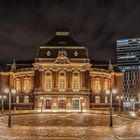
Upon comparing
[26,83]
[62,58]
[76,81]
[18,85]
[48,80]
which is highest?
[62,58]

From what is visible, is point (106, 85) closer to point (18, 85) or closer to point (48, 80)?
point (48, 80)

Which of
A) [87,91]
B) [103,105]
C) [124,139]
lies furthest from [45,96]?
[124,139]

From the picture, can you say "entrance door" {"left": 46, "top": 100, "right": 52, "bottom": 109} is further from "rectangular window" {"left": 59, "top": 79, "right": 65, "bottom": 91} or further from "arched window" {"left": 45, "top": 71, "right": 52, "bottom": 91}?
"rectangular window" {"left": 59, "top": 79, "right": 65, "bottom": 91}

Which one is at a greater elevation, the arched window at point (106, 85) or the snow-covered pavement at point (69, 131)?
the arched window at point (106, 85)

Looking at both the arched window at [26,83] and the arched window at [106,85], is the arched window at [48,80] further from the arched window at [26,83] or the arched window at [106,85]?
the arched window at [106,85]

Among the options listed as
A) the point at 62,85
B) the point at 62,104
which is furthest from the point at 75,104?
the point at 62,85

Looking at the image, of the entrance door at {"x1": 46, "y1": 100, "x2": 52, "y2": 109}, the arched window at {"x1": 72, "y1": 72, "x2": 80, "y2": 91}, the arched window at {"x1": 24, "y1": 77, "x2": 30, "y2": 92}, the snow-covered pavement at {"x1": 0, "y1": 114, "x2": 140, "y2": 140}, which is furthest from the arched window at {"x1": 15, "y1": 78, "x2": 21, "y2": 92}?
the snow-covered pavement at {"x1": 0, "y1": 114, "x2": 140, "y2": 140}

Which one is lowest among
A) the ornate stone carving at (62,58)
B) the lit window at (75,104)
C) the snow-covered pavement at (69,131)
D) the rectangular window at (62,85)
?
the snow-covered pavement at (69,131)

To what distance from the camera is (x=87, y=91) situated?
365 ft

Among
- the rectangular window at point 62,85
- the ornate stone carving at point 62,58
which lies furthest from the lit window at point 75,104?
the ornate stone carving at point 62,58

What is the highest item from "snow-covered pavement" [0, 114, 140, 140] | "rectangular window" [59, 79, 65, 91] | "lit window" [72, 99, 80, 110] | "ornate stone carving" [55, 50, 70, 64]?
"ornate stone carving" [55, 50, 70, 64]

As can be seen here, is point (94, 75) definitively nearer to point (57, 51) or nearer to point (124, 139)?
point (57, 51)

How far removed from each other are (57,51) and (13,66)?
18.9 meters

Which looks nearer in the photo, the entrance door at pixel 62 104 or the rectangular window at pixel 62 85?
the entrance door at pixel 62 104
